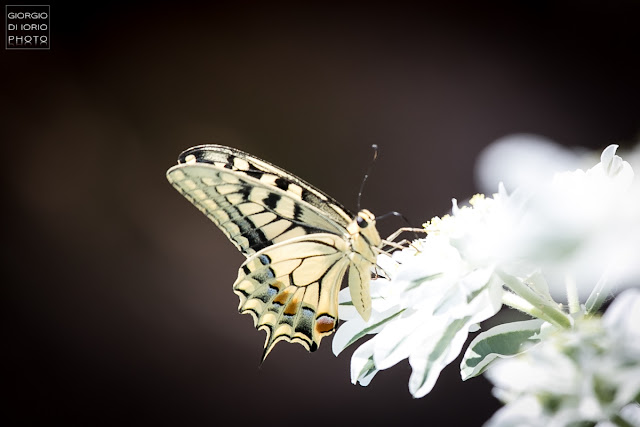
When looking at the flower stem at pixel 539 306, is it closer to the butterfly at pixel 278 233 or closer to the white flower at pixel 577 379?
the white flower at pixel 577 379

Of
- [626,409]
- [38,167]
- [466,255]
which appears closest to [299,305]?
[466,255]

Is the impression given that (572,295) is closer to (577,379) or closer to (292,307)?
(577,379)

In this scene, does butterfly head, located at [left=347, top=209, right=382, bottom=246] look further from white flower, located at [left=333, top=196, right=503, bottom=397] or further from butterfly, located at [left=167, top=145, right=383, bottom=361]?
white flower, located at [left=333, top=196, right=503, bottom=397]

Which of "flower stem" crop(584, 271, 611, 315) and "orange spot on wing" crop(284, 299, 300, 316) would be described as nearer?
"flower stem" crop(584, 271, 611, 315)

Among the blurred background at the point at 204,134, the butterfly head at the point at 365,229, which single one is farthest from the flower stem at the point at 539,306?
the blurred background at the point at 204,134

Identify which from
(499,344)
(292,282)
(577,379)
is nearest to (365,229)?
(292,282)

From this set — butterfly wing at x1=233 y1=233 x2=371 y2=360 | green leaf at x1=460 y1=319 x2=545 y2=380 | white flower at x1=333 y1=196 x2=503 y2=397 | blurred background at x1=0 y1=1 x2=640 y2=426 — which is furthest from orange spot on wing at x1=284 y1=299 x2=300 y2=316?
blurred background at x1=0 y1=1 x2=640 y2=426
